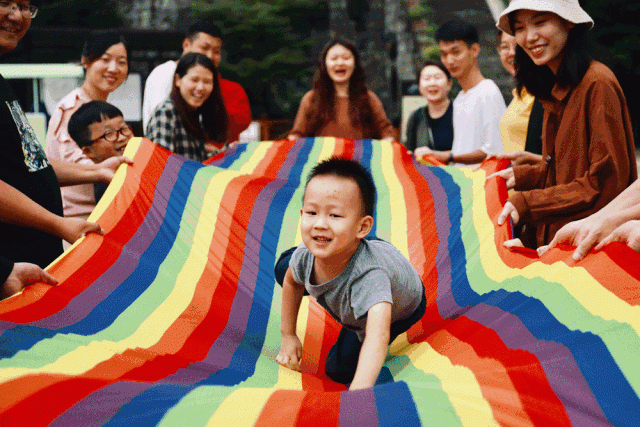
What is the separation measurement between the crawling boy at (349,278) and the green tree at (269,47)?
12.1 meters

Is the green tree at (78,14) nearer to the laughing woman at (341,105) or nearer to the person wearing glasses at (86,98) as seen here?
the laughing woman at (341,105)

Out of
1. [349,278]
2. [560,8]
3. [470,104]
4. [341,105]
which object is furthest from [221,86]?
[349,278]

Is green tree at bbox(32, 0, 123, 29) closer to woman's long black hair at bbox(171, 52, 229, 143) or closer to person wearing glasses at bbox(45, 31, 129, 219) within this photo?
person wearing glasses at bbox(45, 31, 129, 219)

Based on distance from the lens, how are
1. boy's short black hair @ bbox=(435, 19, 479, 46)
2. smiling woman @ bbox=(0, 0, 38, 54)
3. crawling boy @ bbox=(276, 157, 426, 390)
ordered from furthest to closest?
boy's short black hair @ bbox=(435, 19, 479, 46)
smiling woman @ bbox=(0, 0, 38, 54)
crawling boy @ bbox=(276, 157, 426, 390)

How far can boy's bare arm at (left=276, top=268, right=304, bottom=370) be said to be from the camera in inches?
79.7

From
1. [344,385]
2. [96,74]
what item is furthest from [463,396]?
[96,74]

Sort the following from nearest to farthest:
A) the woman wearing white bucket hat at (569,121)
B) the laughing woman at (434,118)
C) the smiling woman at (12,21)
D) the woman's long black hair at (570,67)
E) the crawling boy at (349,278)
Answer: the crawling boy at (349,278)
the smiling woman at (12,21)
the woman wearing white bucket hat at (569,121)
the woman's long black hair at (570,67)
the laughing woman at (434,118)

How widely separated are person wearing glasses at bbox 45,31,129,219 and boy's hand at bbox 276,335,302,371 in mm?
1544

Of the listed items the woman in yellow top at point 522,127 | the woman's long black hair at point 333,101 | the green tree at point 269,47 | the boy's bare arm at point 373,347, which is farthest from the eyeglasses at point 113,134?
the green tree at point 269,47

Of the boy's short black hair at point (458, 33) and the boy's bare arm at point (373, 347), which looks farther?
the boy's short black hair at point (458, 33)

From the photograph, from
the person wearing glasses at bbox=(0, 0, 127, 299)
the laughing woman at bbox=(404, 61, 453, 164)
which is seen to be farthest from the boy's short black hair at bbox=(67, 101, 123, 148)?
the laughing woman at bbox=(404, 61, 453, 164)

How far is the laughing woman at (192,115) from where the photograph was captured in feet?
11.9

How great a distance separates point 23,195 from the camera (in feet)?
6.48

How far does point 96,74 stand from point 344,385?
2511mm
